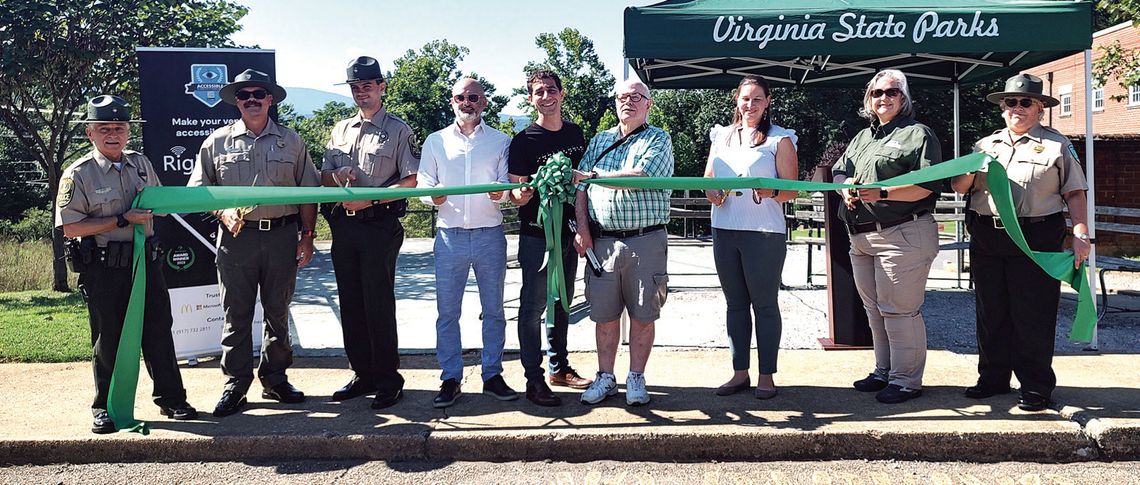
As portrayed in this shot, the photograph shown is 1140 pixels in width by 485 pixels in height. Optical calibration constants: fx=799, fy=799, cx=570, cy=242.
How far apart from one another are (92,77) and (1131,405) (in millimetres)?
13697

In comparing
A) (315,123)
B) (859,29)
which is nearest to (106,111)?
(859,29)

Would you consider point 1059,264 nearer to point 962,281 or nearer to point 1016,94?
point 1016,94

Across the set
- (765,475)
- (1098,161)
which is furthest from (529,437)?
(1098,161)

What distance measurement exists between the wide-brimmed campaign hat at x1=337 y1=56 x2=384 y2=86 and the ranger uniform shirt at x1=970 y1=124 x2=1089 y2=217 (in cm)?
357

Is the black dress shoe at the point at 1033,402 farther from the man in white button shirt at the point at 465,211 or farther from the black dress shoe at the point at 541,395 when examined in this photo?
the man in white button shirt at the point at 465,211

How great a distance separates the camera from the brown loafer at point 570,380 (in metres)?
5.19

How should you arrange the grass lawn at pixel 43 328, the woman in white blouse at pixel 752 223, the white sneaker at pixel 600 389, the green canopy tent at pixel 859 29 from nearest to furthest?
the woman in white blouse at pixel 752 223, the white sneaker at pixel 600 389, the green canopy tent at pixel 859 29, the grass lawn at pixel 43 328

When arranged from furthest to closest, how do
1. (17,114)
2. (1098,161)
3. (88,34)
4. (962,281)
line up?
(1098,161) → (17,114) → (88,34) → (962,281)

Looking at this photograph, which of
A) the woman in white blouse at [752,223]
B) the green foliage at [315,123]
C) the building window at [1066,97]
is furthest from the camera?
the green foliage at [315,123]

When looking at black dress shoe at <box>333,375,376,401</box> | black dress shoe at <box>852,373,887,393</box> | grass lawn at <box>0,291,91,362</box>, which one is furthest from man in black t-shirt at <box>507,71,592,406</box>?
grass lawn at <box>0,291,91,362</box>

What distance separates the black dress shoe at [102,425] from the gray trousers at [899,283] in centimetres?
439

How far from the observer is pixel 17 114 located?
1266 cm

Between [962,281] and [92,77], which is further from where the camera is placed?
[92,77]

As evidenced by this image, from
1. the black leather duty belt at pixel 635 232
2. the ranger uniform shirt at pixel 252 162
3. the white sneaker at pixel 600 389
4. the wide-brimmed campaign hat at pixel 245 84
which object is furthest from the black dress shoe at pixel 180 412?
the black leather duty belt at pixel 635 232
